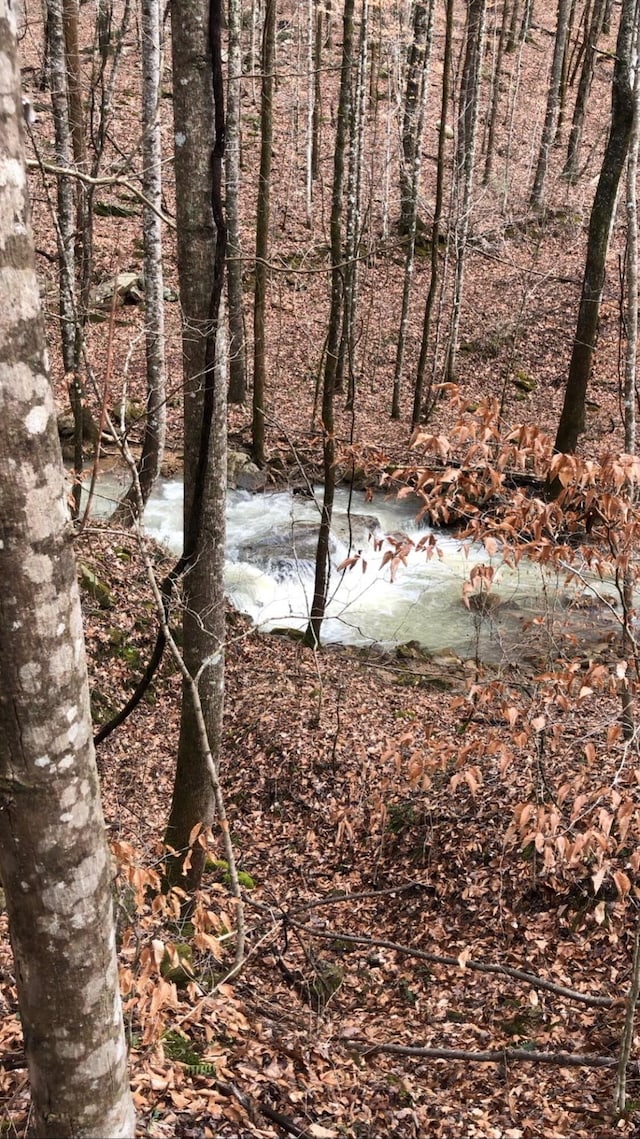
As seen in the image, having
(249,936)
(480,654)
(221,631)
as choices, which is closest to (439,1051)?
(249,936)

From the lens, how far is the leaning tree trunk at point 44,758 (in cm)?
158

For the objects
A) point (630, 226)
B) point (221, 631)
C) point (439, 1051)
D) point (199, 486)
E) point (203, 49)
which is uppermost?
point (203, 49)

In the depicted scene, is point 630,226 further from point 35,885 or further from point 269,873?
point 35,885

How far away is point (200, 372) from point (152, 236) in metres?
7.60

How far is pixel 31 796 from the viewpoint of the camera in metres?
1.78

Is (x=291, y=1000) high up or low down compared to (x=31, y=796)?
down

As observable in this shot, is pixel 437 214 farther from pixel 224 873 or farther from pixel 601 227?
pixel 224 873

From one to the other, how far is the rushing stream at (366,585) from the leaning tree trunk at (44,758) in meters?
8.29

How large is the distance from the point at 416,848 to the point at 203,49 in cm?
607

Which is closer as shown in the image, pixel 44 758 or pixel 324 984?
pixel 44 758

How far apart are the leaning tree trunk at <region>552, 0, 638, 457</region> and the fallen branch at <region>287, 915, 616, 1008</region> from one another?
8.56m

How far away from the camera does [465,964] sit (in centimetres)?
552

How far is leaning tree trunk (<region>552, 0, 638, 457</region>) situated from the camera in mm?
10156

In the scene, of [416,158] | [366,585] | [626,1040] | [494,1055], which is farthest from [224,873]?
[416,158]
